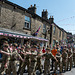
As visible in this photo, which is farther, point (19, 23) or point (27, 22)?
point (27, 22)

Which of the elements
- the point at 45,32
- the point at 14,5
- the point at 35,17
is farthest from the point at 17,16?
the point at 45,32

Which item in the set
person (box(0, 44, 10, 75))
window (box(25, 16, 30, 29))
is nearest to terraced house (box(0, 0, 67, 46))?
window (box(25, 16, 30, 29))

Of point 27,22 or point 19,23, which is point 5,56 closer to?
point 19,23

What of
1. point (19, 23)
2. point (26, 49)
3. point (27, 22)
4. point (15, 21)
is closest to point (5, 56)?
point (26, 49)

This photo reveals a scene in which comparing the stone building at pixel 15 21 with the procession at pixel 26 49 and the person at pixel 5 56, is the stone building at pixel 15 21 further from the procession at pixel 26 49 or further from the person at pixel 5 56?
the person at pixel 5 56

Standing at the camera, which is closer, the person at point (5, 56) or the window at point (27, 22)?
the person at point (5, 56)

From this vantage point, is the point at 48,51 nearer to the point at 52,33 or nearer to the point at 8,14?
the point at 8,14

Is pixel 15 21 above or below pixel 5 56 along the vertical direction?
above

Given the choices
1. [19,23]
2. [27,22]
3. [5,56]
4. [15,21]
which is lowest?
[5,56]

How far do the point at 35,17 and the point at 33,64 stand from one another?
11.3 meters

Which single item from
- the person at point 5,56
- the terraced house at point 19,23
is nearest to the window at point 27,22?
the terraced house at point 19,23

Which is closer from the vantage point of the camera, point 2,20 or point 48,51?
point 48,51

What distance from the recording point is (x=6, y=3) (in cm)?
1102

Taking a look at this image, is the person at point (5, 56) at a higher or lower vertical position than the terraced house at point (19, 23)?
lower
